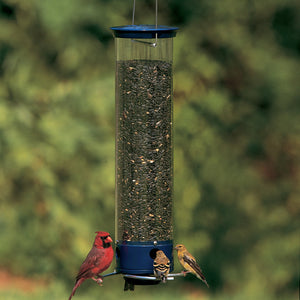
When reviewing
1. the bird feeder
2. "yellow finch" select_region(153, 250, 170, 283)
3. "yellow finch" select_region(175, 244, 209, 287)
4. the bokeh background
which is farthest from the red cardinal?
the bokeh background

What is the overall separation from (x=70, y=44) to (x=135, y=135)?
17.7 ft

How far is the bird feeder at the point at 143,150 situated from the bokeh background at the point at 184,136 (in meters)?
4.48

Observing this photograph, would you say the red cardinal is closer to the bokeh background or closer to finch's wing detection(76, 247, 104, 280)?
finch's wing detection(76, 247, 104, 280)

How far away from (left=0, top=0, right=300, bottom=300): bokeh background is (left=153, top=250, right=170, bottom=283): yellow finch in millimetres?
4972

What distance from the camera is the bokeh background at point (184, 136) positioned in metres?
10.4

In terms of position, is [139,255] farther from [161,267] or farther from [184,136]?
[184,136]

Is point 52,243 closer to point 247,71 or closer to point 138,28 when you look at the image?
point 247,71

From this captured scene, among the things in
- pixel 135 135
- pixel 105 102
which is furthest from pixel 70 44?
pixel 135 135

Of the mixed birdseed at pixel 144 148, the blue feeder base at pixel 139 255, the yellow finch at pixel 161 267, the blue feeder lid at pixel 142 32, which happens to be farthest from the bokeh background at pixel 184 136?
the yellow finch at pixel 161 267

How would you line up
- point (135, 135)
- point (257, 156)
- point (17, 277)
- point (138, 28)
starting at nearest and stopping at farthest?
point (138, 28)
point (135, 135)
point (257, 156)
point (17, 277)

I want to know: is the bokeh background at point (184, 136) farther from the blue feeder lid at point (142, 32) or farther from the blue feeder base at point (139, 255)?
the blue feeder lid at point (142, 32)

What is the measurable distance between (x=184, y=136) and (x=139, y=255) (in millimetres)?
5172

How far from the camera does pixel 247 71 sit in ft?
35.3

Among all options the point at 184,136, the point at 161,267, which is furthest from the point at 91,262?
the point at 184,136
